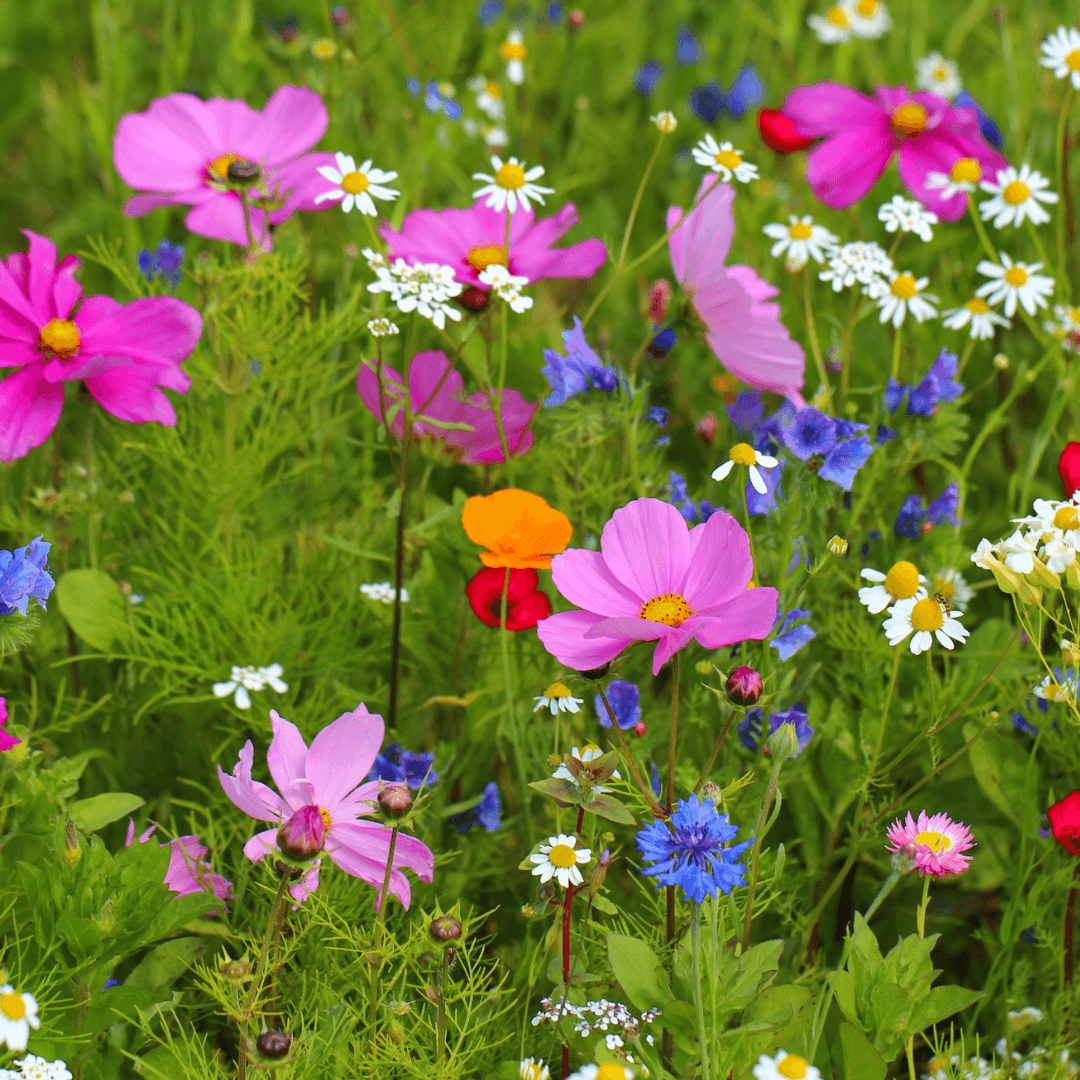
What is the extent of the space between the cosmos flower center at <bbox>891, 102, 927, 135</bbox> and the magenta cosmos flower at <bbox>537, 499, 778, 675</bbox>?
0.69 m

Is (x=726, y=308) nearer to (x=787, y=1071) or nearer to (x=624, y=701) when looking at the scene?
(x=624, y=701)

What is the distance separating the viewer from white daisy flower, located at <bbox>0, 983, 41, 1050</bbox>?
55 centimetres

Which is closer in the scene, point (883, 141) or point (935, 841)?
point (935, 841)

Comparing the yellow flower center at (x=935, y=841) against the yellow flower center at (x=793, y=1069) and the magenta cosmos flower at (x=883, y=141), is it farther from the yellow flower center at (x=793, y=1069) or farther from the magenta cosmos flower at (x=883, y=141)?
the magenta cosmos flower at (x=883, y=141)

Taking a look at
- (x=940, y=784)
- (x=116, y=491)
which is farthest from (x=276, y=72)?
(x=940, y=784)

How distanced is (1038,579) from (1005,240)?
2.69 feet

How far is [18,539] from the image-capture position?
1.03 m

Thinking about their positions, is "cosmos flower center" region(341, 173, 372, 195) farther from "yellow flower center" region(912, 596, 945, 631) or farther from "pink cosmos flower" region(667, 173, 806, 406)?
"yellow flower center" region(912, 596, 945, 631)

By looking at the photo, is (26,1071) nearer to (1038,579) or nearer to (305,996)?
(305,996)

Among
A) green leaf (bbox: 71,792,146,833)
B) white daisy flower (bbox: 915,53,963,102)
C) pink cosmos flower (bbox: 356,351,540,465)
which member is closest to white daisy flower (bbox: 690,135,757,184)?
pink cosmos flower (bbox: 356,351,540,465)

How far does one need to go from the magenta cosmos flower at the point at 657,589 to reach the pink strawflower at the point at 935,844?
146 mm

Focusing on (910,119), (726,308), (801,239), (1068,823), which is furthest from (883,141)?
(1068,823)

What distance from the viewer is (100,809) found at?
80 centimetres

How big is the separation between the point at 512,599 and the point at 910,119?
726 millimetres
